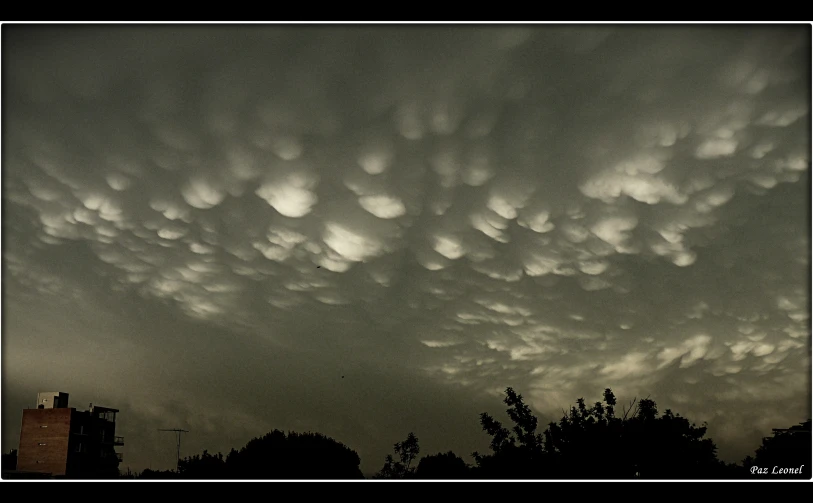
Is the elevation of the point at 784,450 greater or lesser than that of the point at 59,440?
lesser

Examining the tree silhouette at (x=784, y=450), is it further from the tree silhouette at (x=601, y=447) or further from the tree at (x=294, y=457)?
the tree at (x=294, y=457)

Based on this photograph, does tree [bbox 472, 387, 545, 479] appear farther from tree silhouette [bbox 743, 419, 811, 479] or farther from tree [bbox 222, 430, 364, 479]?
tree [bbox 222, 430, 364, 479]

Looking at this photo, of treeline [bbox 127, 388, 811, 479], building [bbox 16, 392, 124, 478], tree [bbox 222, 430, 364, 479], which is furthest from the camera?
building [bbox 16, 392, 124, 478]

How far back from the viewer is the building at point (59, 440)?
50938 millimetres

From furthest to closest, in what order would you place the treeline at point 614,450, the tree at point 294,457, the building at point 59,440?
1. the building at point 59,440
2. the tree at point 294,457
3. the treeline at point 614,450

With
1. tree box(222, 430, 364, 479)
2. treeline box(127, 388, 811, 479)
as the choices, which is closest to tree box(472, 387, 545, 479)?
treeline box(127, 388, 811, 479)

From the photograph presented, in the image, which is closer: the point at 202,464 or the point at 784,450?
the point at 784,450

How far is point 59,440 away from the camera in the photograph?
2018 inches

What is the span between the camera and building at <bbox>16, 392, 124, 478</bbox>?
50.9 metres

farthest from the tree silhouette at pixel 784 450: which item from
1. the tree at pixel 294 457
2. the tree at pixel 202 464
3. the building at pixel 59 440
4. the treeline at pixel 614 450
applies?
the building at pixel 59 440

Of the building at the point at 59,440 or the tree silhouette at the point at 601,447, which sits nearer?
the tree silhouette at the point at 601,447

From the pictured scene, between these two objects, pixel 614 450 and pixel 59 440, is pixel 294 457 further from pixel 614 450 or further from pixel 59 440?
pixel 614 450

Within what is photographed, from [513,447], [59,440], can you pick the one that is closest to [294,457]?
[59,440]
